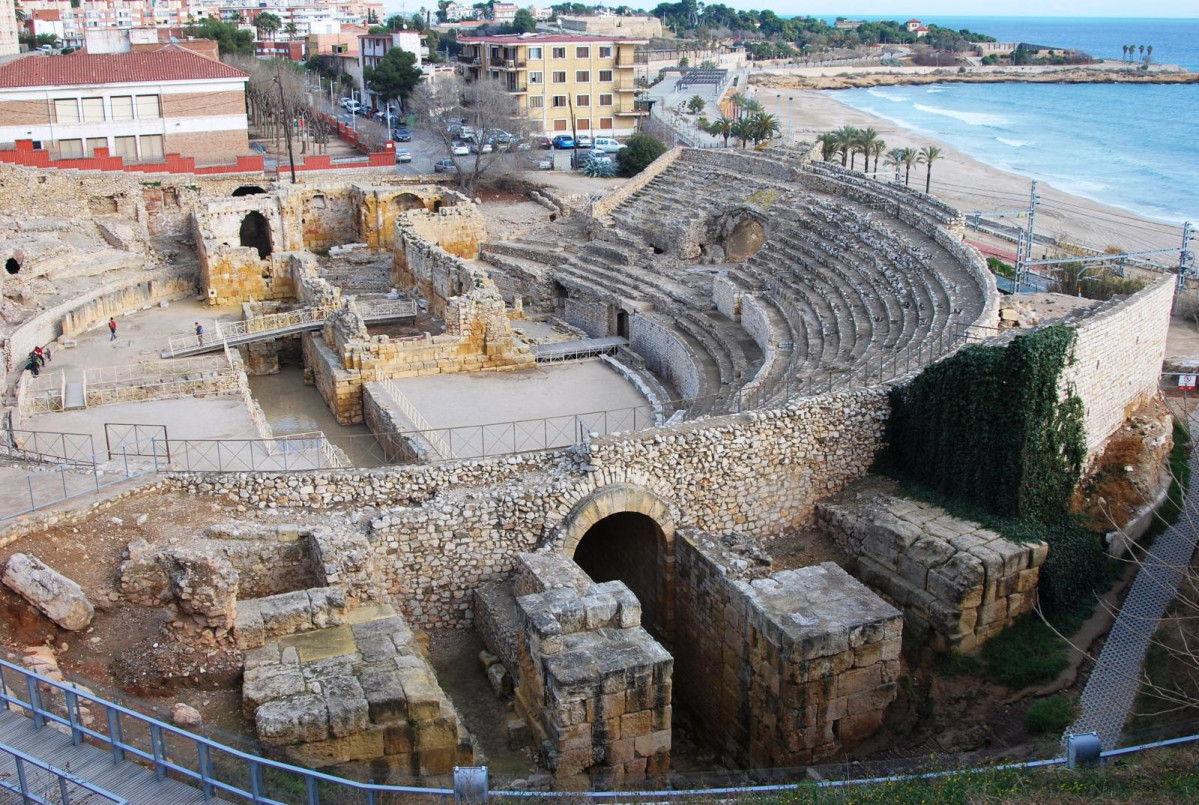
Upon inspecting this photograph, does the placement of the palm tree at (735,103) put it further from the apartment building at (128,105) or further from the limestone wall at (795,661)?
the limestone wall at (795,661)

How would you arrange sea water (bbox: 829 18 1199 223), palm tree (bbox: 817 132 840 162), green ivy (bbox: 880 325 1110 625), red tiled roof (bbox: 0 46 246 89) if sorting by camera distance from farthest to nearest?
1. sea water (bbox: 829 18 1199 223)
2. red tiled roof (bbox: 0 46 246 89)
3. palm tree (bbox: 817 132 840 162)
4. green ivy (bbox: 880 325 1110 625)

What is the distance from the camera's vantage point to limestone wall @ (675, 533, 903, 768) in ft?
47.0

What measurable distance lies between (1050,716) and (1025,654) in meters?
1.70

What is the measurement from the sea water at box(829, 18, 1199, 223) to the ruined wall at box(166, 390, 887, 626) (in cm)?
3785

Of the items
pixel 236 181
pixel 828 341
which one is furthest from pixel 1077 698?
pixel 236 181

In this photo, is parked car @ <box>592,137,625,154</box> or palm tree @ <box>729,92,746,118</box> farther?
palm tree @ <box>729,92,746,118</box>

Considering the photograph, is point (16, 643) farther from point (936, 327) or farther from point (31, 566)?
point (936, 327)

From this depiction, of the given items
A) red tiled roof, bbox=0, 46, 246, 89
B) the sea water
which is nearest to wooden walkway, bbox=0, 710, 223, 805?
red tiled roof, bbox=0, 46, 246, 89

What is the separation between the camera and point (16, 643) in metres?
12.2

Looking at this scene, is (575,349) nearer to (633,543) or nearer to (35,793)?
(633,543)

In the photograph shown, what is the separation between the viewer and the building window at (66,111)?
145 ft

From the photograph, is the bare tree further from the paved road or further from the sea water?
the paved road

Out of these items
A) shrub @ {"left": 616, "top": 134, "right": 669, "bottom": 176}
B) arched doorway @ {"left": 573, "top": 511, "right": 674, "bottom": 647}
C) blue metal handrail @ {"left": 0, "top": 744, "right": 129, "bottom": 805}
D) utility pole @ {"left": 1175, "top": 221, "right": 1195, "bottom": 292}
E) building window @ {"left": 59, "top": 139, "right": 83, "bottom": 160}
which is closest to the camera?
blue metal handrail @ {"left": 0, "top": 744, "right": 129, "bottom": 805}

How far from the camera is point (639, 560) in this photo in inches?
712
